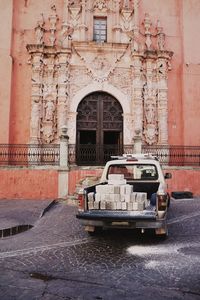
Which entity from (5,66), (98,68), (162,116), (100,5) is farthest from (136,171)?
(100,5)

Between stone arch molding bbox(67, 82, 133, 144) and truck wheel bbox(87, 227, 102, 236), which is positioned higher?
stone arch molding bbox(67, 82, 133, 144)

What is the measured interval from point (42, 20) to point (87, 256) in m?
13.5

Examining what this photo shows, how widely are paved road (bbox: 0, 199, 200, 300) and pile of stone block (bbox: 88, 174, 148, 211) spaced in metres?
0.75

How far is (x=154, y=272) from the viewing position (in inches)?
167

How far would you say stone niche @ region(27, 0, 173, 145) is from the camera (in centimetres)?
1473

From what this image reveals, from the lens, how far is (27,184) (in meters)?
11.5

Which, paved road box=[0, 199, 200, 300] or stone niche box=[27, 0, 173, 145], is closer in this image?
paved road box=[0, 199, 200, 300]

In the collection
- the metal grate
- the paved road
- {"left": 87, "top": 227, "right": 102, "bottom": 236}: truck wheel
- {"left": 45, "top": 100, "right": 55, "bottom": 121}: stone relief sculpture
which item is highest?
{"left": 45, "top": 100, "right": 55, "bottom": 121}: stone relief sculpture

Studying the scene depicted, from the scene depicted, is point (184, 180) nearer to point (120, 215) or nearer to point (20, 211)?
point (20, 211)

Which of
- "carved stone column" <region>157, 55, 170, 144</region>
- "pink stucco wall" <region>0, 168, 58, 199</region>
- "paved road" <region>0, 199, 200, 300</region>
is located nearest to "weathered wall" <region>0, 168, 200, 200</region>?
"pink stucco wall" <region>0, 168, 58, 199</region>

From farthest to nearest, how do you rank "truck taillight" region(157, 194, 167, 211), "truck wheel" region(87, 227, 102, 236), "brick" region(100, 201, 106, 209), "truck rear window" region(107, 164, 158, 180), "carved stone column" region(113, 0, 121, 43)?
"carved stone column" region(113, 0, 121, 43) < "truck rear window" region(107, 164, 158, 180) < "truck wheel" region(87, 227, 102, 236) < "brick" region(100, 201, 106, 209) < "truck taillight" region(157, 194, 167, 211)

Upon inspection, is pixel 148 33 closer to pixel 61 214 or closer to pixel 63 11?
pixel 63 11

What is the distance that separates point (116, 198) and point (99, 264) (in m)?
1.50

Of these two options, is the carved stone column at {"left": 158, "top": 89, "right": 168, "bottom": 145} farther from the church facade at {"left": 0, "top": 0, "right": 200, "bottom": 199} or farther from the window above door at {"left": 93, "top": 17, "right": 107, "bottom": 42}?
the window above door at {"left": 93, "top": 17, "right": 107, "bottom": 42}
